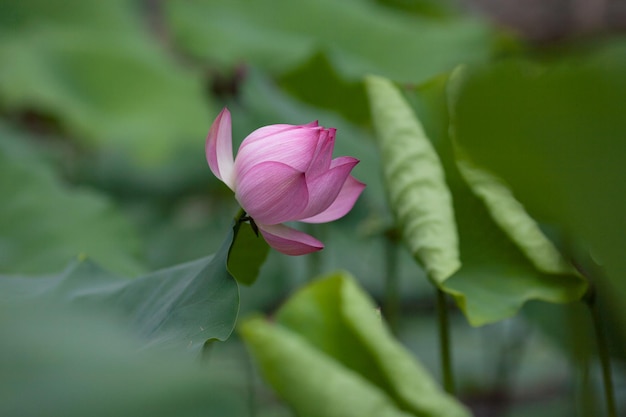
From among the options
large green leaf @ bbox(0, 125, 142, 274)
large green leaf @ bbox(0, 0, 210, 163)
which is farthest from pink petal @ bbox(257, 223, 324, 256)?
large green leaf @ bbox(0, 0, 210, 163)

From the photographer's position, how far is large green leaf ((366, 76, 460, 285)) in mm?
491

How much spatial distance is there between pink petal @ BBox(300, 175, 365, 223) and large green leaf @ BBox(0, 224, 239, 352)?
2.8 inches

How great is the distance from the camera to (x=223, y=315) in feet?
1.31

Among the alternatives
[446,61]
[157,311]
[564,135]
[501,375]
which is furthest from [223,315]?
[446,61]

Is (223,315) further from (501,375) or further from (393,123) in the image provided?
(501,375)

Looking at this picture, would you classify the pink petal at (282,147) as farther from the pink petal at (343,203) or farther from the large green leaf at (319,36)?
the large green leaf at (319,36)

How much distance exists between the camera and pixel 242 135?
35.7 inches

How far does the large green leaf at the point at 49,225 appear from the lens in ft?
2.62

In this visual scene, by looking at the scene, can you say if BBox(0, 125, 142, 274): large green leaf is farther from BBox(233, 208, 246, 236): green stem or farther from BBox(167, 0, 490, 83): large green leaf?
BBox(167, 0, 490, 83): large green leaf

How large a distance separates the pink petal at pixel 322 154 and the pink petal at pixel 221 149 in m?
0.06

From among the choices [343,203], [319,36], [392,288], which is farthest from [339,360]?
[319,36]

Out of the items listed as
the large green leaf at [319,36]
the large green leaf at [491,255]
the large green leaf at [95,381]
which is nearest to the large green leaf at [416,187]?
the large green leaf at [491,255]

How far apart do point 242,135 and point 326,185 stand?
503 mm

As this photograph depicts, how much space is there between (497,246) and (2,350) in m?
0.35
